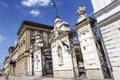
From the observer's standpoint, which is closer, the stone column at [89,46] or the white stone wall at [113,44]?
the white stone wall at [113,44]

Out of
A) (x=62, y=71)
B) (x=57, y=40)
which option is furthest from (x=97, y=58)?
(x=57, y=40)

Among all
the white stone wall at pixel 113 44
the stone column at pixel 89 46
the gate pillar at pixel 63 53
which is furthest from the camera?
the gate pillar at pixel 63 53

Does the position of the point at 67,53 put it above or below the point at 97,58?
above

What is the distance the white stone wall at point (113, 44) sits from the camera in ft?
22.0

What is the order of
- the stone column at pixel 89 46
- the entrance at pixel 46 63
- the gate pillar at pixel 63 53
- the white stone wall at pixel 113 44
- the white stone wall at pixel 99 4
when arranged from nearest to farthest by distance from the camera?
the white stone wall at pixel 113 44, the white stone wall at pixel 99 4, the stone column at pixel 89 46, the gate pillar at pixel 63 53, the entrance at pixel 46 63

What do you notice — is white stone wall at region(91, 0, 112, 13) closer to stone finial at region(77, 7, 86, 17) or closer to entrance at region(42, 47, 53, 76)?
stone finial at region(77, 7, 86, 17)

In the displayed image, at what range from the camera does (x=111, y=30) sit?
7031 mm

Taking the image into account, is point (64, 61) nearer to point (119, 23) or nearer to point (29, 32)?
point (119, 23)

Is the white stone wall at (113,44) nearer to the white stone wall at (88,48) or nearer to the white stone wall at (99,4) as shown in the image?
the white stone wall at (88,48)

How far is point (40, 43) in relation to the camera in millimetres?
18453

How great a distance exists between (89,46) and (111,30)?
2393 mm

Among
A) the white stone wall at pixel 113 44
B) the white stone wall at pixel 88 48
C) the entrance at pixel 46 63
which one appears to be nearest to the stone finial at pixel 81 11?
the white stone wall at pixel 88 48

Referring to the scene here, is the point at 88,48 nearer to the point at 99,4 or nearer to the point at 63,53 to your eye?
the point at 99,4

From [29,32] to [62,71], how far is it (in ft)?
67.5
